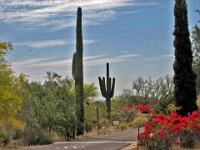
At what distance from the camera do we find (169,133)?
15047 mm

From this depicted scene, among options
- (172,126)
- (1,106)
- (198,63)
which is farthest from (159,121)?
(198,63)

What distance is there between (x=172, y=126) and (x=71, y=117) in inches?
308

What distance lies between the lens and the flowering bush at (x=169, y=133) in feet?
46.4

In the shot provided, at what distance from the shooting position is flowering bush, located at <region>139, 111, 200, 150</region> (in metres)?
14.1

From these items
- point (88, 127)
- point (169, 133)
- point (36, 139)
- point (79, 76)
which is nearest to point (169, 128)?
point (169, 133)

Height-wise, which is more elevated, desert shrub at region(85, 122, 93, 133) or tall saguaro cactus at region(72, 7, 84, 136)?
tall saguaro cactus at region(72, 7, 84, 136)

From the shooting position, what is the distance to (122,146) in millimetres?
16500

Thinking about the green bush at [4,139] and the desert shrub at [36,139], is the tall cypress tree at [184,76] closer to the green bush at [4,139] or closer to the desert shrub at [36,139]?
the desert shrub at [36,139]

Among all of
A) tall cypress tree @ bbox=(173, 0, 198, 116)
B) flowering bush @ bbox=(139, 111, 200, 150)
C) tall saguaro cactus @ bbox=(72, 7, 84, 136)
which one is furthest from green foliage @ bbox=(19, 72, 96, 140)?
flowering bush @ bbox=(139, 111, 200, 150)

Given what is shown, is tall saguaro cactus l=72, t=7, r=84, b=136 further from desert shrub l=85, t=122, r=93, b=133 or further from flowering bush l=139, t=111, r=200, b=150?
flowering bush l=139, t=111, r=200, b=150

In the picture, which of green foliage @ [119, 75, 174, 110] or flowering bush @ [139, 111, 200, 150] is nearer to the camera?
flowering bush @ [139, 111, 200, 150]

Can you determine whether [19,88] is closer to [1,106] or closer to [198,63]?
[1,106]

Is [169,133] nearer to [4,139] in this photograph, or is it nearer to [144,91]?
[4,139]

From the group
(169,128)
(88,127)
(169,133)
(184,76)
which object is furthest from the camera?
(88,127)
